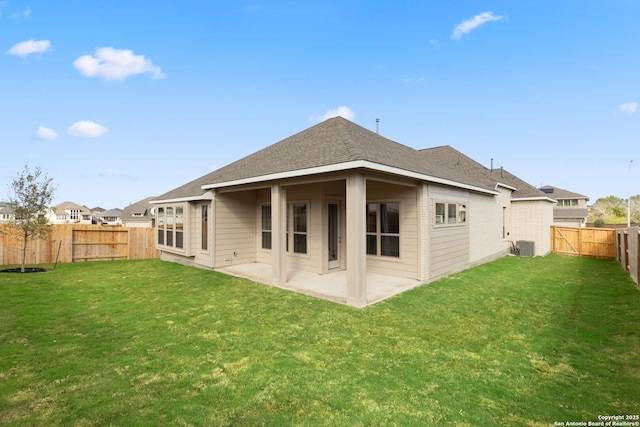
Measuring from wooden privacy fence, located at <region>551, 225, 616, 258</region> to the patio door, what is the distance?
491 inches

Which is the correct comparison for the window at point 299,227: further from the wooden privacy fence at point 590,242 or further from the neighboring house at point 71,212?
the neighboring house at point 71,212

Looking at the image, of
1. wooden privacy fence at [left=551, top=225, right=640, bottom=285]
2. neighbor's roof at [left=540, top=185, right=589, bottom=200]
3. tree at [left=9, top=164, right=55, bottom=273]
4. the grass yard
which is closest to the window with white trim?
the grass yard

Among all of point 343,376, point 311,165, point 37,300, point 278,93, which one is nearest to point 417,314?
point 343,376

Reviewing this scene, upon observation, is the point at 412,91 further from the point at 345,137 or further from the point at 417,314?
the point at 417,314

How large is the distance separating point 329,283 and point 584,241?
46.0ft

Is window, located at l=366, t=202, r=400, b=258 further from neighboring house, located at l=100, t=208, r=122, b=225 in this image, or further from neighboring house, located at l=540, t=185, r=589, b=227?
neighboring house, located at l=100, t=208, r=122, b=225

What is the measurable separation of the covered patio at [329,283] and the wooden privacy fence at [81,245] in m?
6.35

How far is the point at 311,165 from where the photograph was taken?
675cm

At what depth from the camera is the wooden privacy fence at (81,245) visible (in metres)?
11.5

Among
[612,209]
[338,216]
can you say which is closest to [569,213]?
[612,209]

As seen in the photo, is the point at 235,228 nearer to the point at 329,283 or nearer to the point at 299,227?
the point at 299,227

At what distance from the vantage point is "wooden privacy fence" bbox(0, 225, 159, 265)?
11516 millimetres

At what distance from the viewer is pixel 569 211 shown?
29766 mm

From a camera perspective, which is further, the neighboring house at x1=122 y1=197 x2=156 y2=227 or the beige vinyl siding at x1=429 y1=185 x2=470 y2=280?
the neighboring house at x1=122 y1=197 x2=156 y2=227
